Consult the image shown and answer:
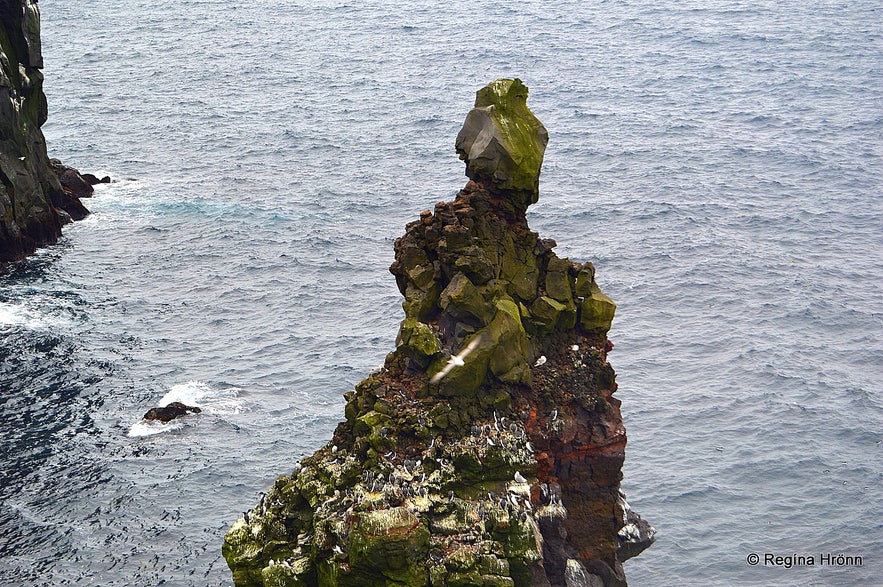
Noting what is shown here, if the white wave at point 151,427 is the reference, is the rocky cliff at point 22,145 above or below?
above

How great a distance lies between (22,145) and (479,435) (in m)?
70.2

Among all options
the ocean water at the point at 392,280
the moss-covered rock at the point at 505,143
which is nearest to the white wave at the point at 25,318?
the ocean water at the point at 392,280

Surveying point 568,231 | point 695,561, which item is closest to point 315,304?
point 568,231

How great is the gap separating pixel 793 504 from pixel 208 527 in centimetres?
3284

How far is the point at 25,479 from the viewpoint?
209 feet

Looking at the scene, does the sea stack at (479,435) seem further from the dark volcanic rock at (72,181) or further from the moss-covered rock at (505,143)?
the dark volcanic rock at (72,181)

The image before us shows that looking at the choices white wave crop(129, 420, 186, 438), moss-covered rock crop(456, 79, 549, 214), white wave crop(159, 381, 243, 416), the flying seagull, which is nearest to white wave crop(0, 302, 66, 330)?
white wave crop(159, 381, 243, 416)

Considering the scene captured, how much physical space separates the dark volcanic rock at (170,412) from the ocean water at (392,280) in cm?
105

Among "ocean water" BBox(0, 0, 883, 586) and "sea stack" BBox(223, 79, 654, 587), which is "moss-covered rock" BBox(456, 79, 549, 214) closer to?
"sea stack" BBox(223, 79, 654, 587)

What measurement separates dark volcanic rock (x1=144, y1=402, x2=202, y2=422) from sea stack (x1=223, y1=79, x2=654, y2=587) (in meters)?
33.1

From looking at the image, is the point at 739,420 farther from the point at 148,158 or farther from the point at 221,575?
the point at 148,158

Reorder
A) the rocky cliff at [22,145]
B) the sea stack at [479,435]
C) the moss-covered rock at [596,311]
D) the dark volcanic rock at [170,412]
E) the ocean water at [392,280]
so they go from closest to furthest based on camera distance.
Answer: the sea stack at [479,435] → the moss-covered rock at [596,311] → the ocean water at [392,280] → the dark volcanic rock at [170,412] → the rocky cliff at [22,145]

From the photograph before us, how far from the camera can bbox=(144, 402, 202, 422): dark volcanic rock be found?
71938mm

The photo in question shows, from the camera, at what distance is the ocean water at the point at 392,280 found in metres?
64.0
